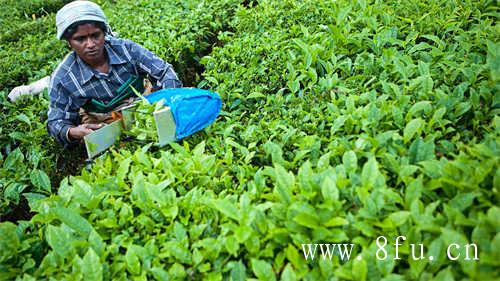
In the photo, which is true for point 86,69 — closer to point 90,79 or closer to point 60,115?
point 90,79

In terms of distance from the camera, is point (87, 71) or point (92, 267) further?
point (87, 71)

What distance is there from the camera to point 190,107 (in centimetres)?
253

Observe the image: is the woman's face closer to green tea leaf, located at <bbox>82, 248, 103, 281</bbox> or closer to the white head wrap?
the white head wrap

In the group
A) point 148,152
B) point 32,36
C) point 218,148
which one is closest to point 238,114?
point 218,148

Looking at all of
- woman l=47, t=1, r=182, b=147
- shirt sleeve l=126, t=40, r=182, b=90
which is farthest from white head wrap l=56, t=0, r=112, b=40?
shirt sleeve l=126, t=40, r=182, b=90

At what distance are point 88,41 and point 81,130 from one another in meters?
0.63

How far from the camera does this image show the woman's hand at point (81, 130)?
9.64 ft

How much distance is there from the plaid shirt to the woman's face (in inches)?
4.6

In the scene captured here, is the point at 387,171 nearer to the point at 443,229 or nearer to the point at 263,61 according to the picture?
the point at 443,229

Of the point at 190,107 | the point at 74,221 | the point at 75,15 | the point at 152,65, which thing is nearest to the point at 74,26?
the point at 75,15

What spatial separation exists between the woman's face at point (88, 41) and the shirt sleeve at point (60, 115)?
314 mm

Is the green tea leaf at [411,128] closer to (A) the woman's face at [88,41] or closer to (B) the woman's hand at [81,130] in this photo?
(B) the woman's hand at [81,130]

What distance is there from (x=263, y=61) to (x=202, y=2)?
85.2 inches

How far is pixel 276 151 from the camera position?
85.3 inches
